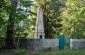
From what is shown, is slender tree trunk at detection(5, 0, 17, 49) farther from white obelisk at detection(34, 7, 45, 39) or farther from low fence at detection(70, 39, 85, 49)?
white obelisk at detection(34, 7, 45, 39)

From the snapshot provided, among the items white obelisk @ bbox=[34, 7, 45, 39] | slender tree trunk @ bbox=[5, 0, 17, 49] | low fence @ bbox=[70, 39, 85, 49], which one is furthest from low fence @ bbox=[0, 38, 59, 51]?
white obelisk @ bbox=[34, 7, 45, 39]

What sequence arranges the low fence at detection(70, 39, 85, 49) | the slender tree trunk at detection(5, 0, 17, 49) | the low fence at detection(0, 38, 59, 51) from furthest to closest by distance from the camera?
the low fence at detection(70, 39, 85, 49), the low fence at detection(0, 38, 59, 51), the slender tree trunk at detection(5, 0, 17, 49)

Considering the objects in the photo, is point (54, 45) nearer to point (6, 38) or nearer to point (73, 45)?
point (73, 45)

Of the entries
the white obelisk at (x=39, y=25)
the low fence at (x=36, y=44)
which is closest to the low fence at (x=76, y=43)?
the low fence at (x=36, y=44)

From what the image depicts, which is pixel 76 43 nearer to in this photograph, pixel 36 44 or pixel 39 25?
pixel 36 44

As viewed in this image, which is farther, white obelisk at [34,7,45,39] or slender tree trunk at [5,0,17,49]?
white obelisk at [34,7,45,39]

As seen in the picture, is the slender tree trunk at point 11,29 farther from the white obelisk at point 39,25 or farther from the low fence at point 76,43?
the white obelisk at point 39,25

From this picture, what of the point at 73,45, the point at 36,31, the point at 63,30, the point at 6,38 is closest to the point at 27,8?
the point at 6,38

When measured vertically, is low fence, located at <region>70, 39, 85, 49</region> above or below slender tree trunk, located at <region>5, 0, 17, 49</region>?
below

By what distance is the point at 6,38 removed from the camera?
21.5m

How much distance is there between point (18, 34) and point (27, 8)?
270 cm

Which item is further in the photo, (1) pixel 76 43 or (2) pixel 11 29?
(1) pixel 76 43

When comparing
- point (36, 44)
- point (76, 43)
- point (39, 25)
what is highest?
point (39, 25)

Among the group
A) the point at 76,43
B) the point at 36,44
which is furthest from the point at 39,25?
the point at 36,44
